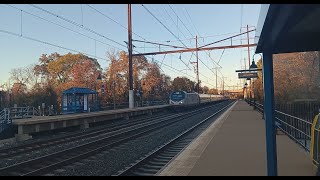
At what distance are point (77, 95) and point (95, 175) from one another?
28715 millimetres

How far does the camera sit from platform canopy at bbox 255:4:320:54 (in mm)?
5020

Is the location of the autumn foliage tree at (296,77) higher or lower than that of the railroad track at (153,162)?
higher

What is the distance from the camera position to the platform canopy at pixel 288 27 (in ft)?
16.5

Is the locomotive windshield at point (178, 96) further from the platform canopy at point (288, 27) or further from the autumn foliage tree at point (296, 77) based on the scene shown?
the platform canopy at point (288, 27)

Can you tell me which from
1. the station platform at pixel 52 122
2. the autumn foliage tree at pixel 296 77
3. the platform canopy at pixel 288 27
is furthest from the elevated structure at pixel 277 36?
the autumn foliage tree at pixel 296 77

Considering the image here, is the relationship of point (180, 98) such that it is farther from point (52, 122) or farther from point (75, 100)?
point (52, 122)

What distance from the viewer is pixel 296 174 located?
25.1 feet

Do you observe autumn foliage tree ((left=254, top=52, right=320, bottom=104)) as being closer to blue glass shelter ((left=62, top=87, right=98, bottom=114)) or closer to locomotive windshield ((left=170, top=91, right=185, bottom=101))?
locomotive windshield ((left=170, top=91, right=185, bottom=101))

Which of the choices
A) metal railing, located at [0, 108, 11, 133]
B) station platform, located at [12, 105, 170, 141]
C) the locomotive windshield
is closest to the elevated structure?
station platform, located at [12, 105, 170, 141]

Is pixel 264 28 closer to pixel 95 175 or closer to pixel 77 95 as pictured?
pixel 95 175

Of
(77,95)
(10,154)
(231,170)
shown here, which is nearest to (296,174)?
(231,170)

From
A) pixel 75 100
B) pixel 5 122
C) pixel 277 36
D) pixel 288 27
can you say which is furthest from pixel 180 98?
pixel 288 27

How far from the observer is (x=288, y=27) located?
6.08 m

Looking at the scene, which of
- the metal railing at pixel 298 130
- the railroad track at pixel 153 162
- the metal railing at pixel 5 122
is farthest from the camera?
the metal railing at pixel 5 122
